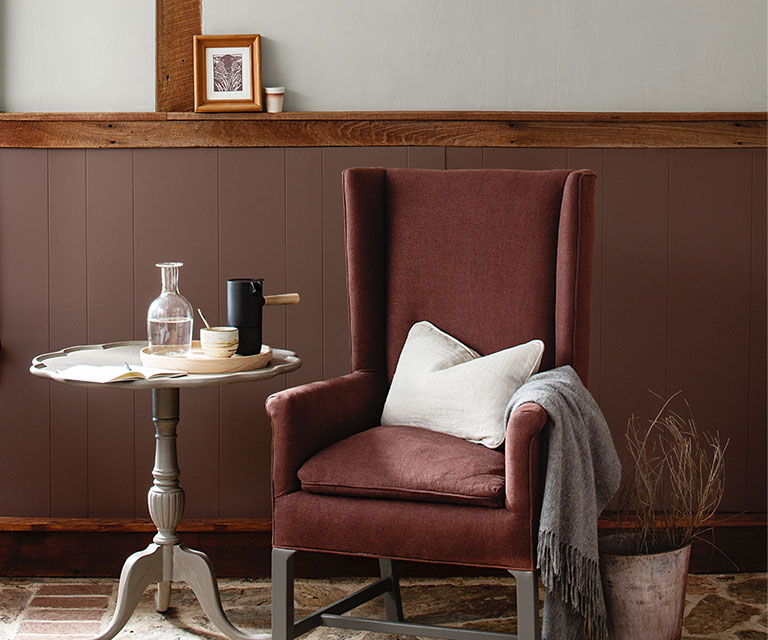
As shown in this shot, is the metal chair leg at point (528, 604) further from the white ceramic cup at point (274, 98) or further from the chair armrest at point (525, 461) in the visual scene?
the white ceramic cup at point (274, 98)

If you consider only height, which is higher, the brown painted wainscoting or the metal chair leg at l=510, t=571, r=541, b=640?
the brown painted wainscoting

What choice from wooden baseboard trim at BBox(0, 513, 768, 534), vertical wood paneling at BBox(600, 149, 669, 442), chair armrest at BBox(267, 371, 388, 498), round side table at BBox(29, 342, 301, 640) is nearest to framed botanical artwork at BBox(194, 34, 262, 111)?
round side table at BBox(29, 342, 301, 640)

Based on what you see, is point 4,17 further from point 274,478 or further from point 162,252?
point 274,478

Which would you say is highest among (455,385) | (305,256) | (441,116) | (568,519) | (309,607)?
(441,116)

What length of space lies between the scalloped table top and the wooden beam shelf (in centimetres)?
66


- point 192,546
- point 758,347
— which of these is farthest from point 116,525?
→ point 758,347

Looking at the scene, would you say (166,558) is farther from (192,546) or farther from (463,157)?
(463,157)

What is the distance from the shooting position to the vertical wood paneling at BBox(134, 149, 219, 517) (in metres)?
2.55

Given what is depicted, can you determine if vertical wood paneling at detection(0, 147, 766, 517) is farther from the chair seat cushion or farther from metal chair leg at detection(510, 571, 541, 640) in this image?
metal chair leg at detection(510, 571, 541, 640)

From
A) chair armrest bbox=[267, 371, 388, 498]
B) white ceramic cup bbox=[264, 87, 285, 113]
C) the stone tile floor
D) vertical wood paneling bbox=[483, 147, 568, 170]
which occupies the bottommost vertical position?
the stone tile floor

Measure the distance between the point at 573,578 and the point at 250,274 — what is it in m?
1.36

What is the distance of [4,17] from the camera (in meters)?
2.57

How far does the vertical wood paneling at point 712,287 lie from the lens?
2564mm

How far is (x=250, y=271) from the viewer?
2.58 meters
